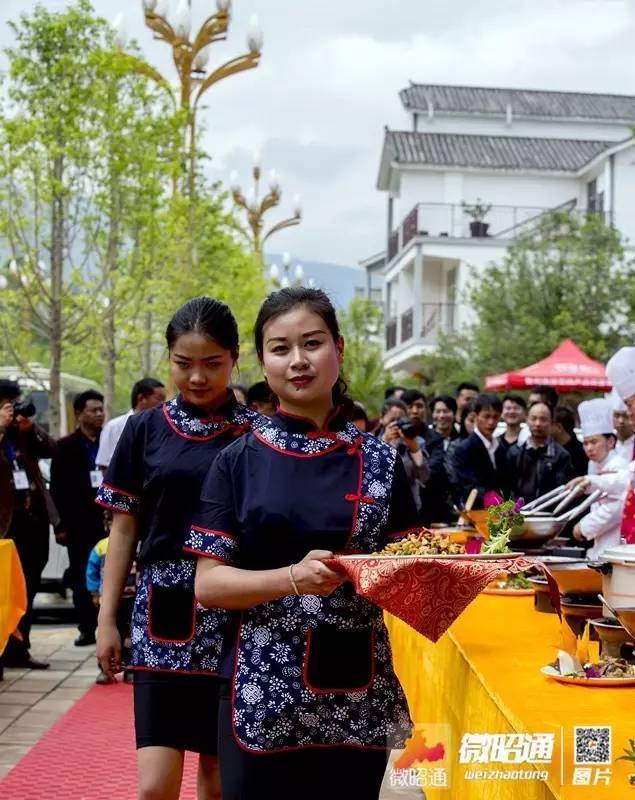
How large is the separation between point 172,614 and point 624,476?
8.71ft

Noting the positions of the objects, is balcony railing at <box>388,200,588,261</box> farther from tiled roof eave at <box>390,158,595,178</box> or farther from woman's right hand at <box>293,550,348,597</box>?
woman's right hand at <box>293,550,348,597</box>

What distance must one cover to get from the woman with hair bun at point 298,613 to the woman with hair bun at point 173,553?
89 cm

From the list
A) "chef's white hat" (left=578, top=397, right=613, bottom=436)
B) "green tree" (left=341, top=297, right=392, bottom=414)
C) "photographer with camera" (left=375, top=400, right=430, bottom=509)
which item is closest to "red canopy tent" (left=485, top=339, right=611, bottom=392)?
"photographer with camera" (left=375, top=400, right=430, bottom=509)

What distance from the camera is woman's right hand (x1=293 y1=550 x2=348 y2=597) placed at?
2.56 metres

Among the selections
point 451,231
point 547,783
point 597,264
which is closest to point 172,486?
point 547,783

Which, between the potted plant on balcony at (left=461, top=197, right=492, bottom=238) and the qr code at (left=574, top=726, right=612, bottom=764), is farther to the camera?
the potted plant on balcony at (left=461, top=197, right=492, bottom=238)

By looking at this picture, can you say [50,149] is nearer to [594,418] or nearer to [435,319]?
[594,418]

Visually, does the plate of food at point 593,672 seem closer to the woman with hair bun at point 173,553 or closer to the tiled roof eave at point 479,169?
the woman with hair bun at point 173,553

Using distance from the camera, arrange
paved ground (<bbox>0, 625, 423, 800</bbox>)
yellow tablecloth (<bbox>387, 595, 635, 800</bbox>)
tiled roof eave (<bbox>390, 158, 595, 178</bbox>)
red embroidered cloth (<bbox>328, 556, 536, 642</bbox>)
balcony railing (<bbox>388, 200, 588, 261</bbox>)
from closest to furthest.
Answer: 1. red embroidered cloth (<bbox>328, 556, 536, 642</bbox>)
2. yellow tablecloth (<bbox>387, 595, 635, 800</bbox>)
3. paved ground (<bbox>0, 625, 423, 800</bbox>)
4. balcony railing (<bbox>388, 200, 588, 261</bbox>)
5. tiled roof eave (<bbox>390, 158, 595, 178</bbox>)

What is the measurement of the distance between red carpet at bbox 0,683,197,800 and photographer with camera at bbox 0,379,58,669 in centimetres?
141

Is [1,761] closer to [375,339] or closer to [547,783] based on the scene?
[547,783]

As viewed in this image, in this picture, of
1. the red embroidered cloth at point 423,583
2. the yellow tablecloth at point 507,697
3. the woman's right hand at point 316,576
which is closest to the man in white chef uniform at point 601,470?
the yellow tablecloth at point 507,697

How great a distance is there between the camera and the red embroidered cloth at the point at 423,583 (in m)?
2.55

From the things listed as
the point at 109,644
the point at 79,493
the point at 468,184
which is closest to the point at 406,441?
the point at 79,493
